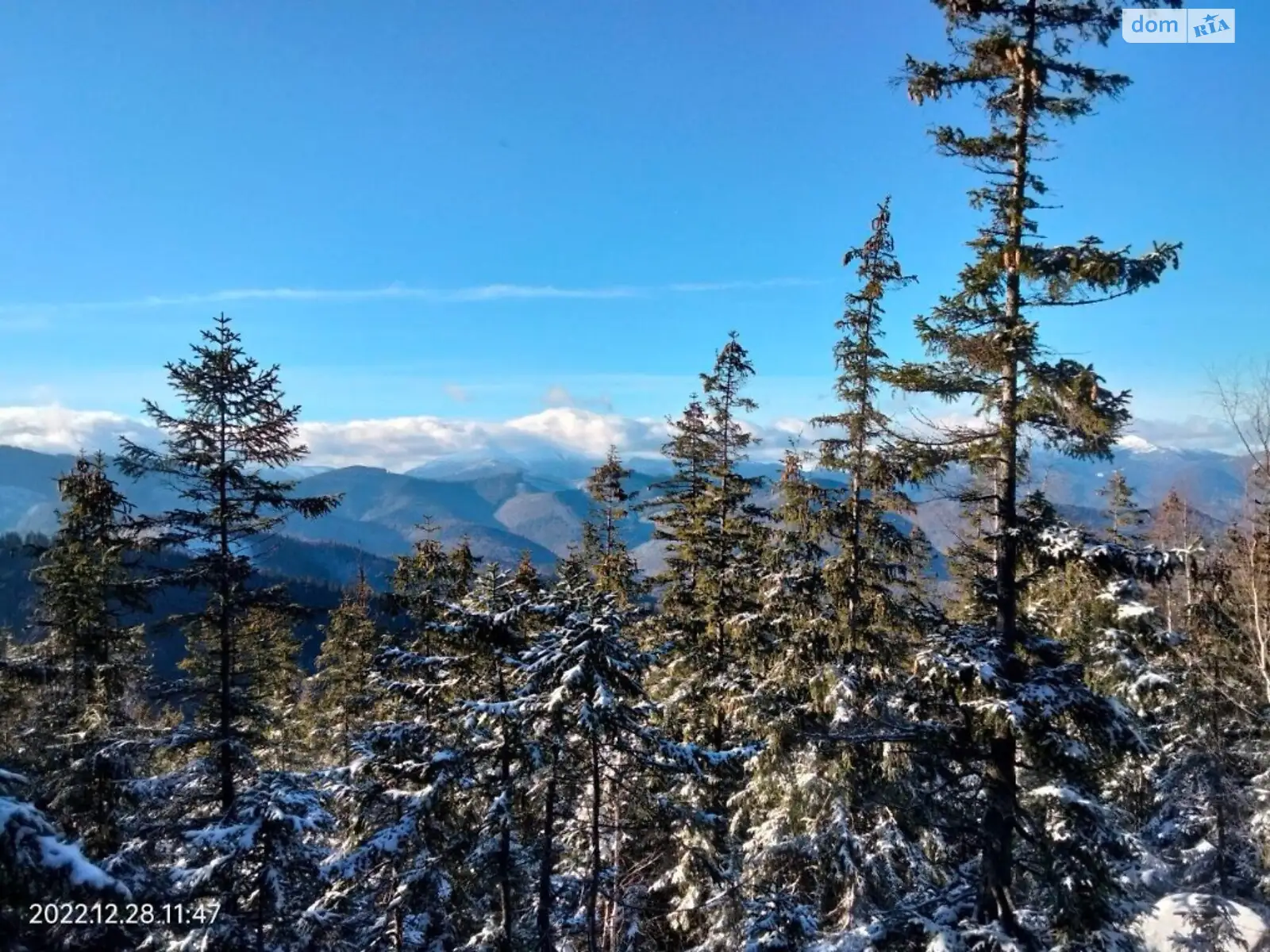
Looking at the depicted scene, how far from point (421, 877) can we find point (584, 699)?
4.98 metres

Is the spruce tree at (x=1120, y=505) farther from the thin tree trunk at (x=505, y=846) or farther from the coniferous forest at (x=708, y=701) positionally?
the thin tree trunk at (x=505, y=846)

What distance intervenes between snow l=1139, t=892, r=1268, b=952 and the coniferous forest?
0.52m

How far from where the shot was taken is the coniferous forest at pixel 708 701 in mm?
10055

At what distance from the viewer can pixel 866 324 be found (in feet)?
54.3

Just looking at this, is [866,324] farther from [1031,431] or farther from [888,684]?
[888,684]

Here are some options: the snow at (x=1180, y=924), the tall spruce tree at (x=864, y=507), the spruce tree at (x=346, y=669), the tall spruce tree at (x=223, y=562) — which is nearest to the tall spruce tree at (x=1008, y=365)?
the tall spruce tree at (x=864, y=507)

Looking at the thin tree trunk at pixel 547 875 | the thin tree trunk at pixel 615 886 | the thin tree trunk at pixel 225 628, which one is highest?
the thin tree trunk at pixel 225 628

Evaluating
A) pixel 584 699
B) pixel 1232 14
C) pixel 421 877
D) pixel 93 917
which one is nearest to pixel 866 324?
pixel 1232 14

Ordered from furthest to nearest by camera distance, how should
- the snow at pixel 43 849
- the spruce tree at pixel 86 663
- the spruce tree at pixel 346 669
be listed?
1. the spruce tree at pixel 346 669
2. the spruce tree at pixel 86 663
3. the snow at pixel 43 849
